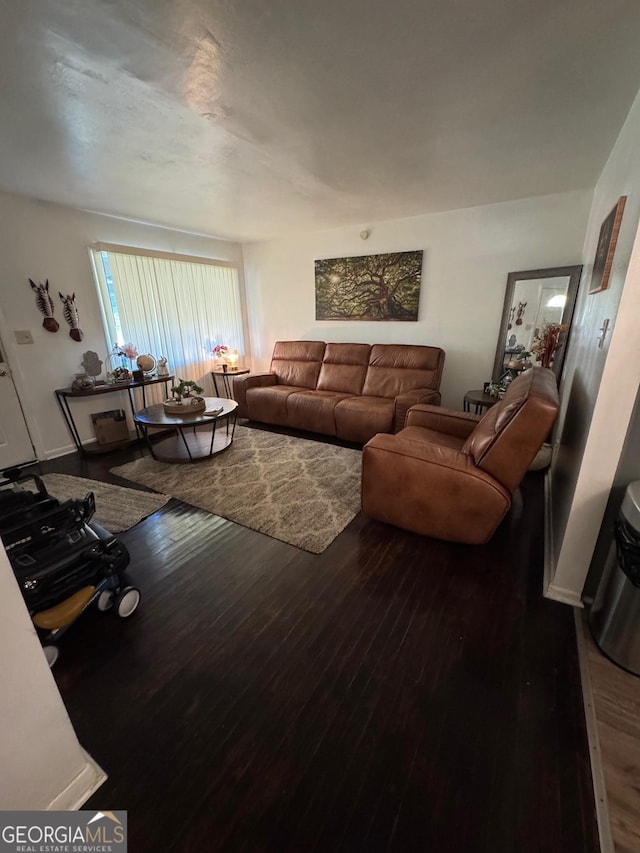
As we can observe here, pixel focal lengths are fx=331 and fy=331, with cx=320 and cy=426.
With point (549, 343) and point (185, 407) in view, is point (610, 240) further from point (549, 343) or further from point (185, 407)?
point (185, 407)

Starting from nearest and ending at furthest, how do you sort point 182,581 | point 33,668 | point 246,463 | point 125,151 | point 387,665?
1. point 33,668
2. point 387,665
3. point 182,581
4. point 125,151
5. point 246,463

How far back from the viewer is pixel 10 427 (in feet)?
10.3

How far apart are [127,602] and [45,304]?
10.3 ft

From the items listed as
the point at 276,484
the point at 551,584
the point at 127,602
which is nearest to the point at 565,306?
the point at 551,584

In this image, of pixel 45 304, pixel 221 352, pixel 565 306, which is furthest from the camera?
pixel 221 352

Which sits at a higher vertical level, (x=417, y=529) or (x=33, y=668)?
(x=33, y=668)

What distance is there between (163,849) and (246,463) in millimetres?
2386

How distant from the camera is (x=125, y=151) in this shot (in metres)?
2.15

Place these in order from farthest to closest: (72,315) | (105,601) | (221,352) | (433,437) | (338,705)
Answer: (221,352) < (72,315) < (433,437) < (105,601) < (338,705)

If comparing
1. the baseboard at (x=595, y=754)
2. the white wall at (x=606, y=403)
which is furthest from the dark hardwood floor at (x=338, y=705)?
the white wall at (x=606, y=403)

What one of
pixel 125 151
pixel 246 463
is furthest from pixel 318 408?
pixel 125 151

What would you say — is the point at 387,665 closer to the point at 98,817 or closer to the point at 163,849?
the point at 163,849

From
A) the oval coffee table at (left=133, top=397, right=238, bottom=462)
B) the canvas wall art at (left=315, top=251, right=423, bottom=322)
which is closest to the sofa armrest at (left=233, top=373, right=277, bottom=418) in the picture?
the oval coffee table at (left=133, top=397, right=238, bottom=462)

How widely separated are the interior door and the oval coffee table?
103 centimetres
